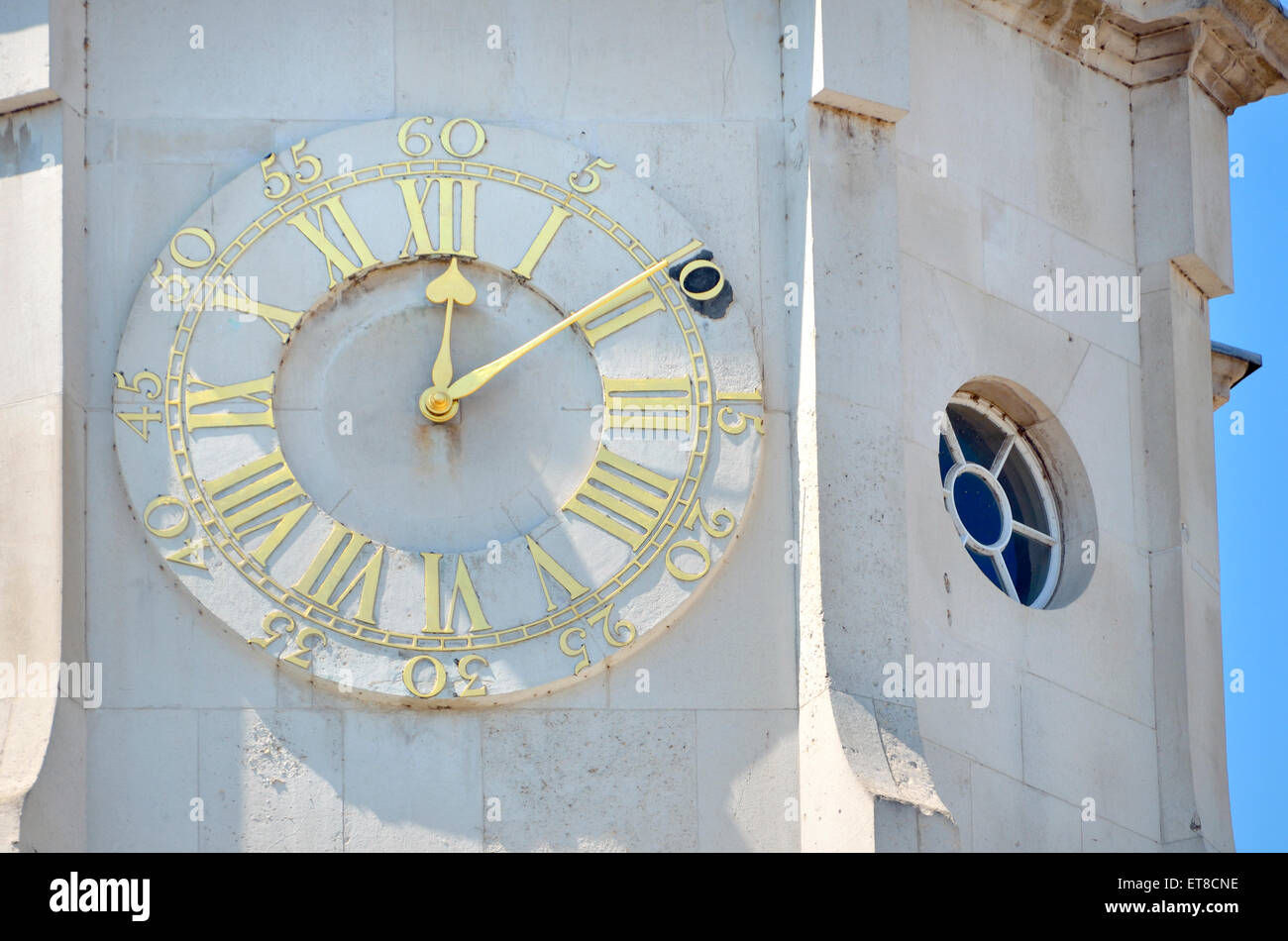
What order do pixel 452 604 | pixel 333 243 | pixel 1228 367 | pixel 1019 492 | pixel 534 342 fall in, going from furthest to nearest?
pixel 1228 367 < pixel 1019 492 < pixel 333 243 < pixel 534 342 < pixel 452 604

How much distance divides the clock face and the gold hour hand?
18 mm

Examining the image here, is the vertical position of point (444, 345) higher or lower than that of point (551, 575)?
higher

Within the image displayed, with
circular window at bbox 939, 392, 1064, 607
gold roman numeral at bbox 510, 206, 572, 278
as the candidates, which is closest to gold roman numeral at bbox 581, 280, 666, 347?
gold roman numeral at bbox 510, 206, 572, 278

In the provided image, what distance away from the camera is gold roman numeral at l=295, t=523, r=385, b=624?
18.3 m

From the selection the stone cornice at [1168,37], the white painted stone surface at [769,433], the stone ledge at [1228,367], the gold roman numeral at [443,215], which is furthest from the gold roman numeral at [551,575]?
the stone ledge at [1228,367]

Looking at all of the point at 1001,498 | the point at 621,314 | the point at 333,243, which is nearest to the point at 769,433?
the point at 621,314

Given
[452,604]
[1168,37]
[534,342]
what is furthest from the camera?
[1168,37]

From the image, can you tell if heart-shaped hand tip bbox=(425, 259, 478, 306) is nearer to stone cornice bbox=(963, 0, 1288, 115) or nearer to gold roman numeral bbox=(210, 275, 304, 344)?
gold roman numeral bbox=(210, 275, 304, 344)

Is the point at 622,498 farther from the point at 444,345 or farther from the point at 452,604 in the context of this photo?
the point at 444,345

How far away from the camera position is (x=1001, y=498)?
20.5 metres

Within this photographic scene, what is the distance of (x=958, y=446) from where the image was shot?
20406 mm

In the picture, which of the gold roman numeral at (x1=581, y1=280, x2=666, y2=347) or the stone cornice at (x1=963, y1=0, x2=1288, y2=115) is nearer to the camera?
the gold roman numeral at (x1=581, y1=280, x2=666, y2=347)

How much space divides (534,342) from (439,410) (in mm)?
660

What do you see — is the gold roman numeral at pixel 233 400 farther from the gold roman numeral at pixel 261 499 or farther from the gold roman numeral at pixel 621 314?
the gold roman numeral at pixel 621 314
